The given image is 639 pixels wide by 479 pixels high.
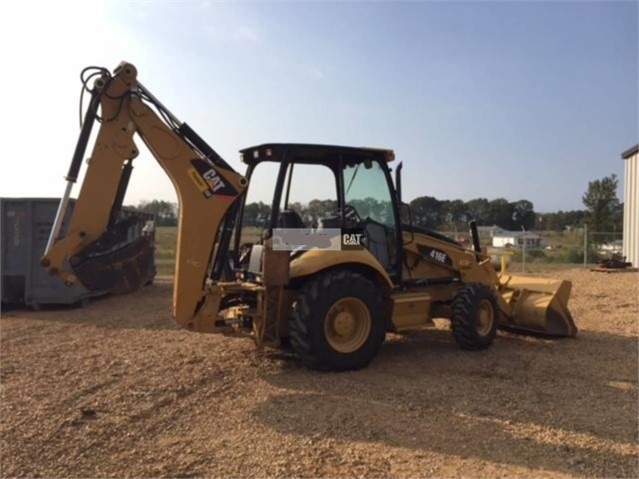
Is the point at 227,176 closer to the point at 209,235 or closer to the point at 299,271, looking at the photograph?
the point at 209,235

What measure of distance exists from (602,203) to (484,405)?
107 feet

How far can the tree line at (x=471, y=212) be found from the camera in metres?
7.36

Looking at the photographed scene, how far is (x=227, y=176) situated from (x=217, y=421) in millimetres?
2548

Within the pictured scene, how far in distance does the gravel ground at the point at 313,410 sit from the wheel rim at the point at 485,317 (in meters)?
0.38

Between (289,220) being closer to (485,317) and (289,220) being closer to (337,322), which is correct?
(337,322)

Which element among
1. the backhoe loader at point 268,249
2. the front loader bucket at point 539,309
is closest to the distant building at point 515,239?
the front loader bucket at point 539,309

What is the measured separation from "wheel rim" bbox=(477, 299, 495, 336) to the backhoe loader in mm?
14

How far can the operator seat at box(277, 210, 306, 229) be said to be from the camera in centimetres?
693

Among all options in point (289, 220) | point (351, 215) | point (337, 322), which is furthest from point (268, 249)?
point (351, 215)

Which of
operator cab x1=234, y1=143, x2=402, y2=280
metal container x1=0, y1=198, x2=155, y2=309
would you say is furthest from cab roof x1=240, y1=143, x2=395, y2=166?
metal container x1=0, y1=198, x2=155, y2=309

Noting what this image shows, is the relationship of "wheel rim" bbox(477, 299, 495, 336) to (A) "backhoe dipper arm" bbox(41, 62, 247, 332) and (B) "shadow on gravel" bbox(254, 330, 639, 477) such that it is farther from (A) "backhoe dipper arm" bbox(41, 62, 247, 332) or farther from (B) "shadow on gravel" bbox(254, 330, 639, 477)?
(A) "backhoe dipper arm" bbox(41, 62, 247, 332)

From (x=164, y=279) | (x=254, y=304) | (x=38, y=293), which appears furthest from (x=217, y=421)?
(x=164, y=279)

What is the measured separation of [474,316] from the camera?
25.2 feet

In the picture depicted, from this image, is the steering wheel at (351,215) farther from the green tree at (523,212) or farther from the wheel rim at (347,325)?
the green tree at (523,212)
